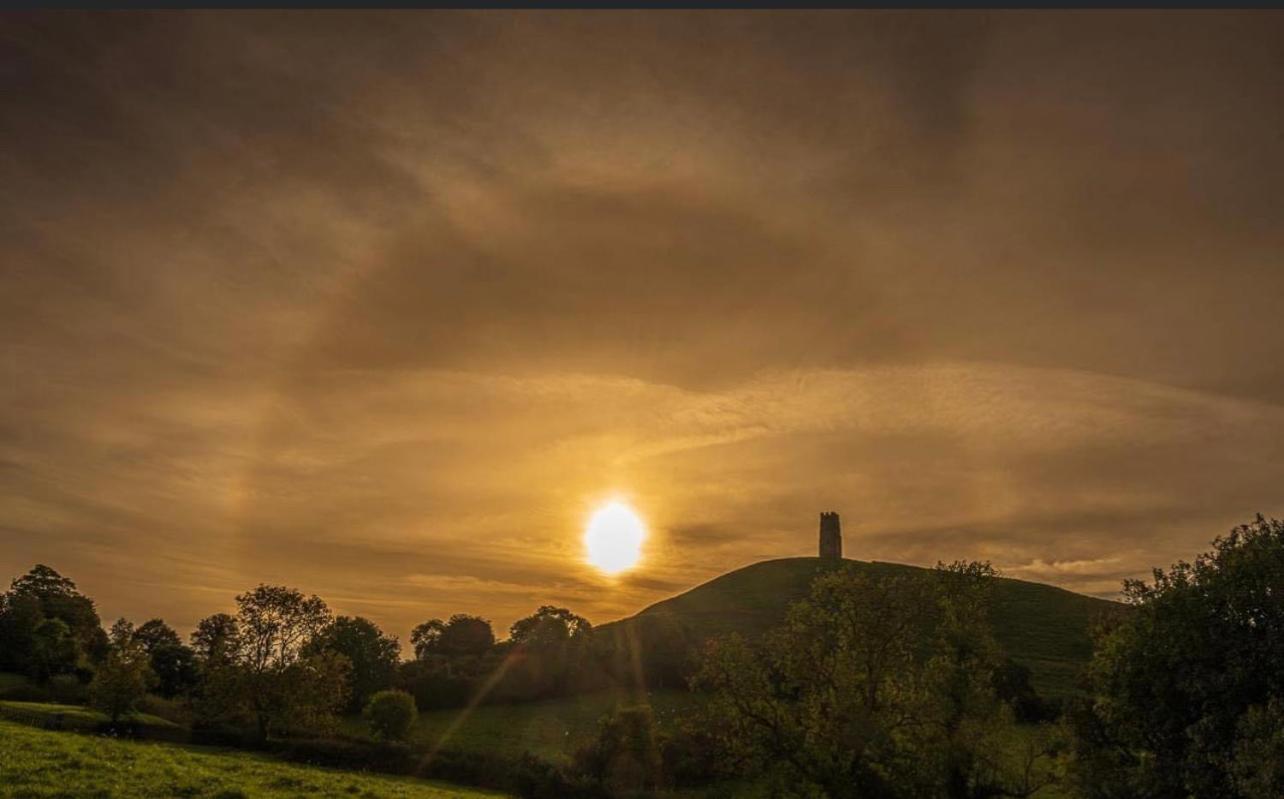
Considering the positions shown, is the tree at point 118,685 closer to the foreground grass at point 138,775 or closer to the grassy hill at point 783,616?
the foreground grass at point 138,775

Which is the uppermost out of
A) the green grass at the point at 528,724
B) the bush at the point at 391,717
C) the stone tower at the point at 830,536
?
the stone tower at the point at 830,536

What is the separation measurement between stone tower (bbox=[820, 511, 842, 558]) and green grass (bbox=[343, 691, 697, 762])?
317 feet

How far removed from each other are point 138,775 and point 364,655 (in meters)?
76.7

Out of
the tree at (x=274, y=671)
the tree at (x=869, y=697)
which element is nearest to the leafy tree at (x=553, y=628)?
the tree at (x=274, y=671)

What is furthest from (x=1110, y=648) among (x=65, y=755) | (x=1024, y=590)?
(x=1024, y=590)

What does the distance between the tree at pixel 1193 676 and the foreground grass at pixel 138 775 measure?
3595 cm

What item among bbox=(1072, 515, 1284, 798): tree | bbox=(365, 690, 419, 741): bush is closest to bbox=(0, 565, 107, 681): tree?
bbox=(365, 690, 419, 741): bush

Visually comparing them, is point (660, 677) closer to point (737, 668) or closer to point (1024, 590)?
point (737, 668)

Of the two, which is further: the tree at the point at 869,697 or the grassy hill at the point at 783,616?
the grassy hill at the point at 783,616

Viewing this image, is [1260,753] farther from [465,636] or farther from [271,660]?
[465,636]

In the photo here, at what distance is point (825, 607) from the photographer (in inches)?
1767

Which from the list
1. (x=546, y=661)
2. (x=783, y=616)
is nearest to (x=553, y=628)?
(x=546, y=661)

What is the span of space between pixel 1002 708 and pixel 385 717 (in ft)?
169

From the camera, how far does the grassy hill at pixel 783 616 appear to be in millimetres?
110875
